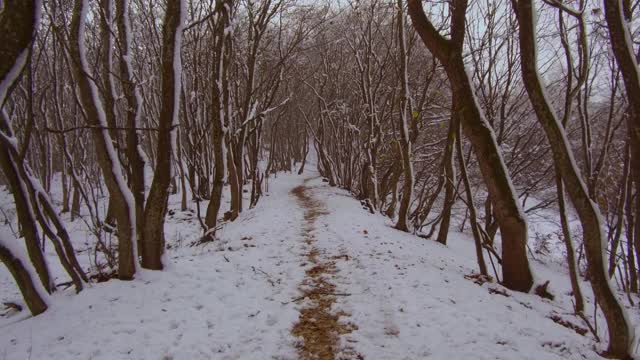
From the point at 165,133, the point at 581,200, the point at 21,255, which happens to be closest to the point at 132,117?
the point at 165,133

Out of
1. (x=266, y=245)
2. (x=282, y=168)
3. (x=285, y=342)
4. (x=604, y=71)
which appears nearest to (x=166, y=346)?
(x=285, y=342)

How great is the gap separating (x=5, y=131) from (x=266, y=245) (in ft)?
16.2

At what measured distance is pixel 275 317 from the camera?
4.70 metres

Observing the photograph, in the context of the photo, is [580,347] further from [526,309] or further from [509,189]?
[509,189]

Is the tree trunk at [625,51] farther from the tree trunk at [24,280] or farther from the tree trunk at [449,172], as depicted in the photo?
the tree trunk at [24,280]

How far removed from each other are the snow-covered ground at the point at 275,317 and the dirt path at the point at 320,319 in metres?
0.09

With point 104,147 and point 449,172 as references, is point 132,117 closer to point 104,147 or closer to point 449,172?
point 104,147

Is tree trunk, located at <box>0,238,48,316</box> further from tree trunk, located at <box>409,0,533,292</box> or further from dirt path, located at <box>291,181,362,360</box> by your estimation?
tree trunk, located at <box>409,0,533,292</box>

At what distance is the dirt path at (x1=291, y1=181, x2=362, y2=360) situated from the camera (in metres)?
3.97

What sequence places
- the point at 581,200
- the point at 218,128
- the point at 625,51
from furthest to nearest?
1. the point at 218,128
2. the point at 581,200
3. the point at 625,51

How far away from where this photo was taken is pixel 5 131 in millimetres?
4539

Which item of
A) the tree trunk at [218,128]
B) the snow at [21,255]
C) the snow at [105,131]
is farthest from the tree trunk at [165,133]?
the tree trunk at [218,128]

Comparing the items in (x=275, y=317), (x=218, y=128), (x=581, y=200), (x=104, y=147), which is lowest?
(x=275, y=317)

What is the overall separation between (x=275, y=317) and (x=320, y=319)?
0.56 meters
